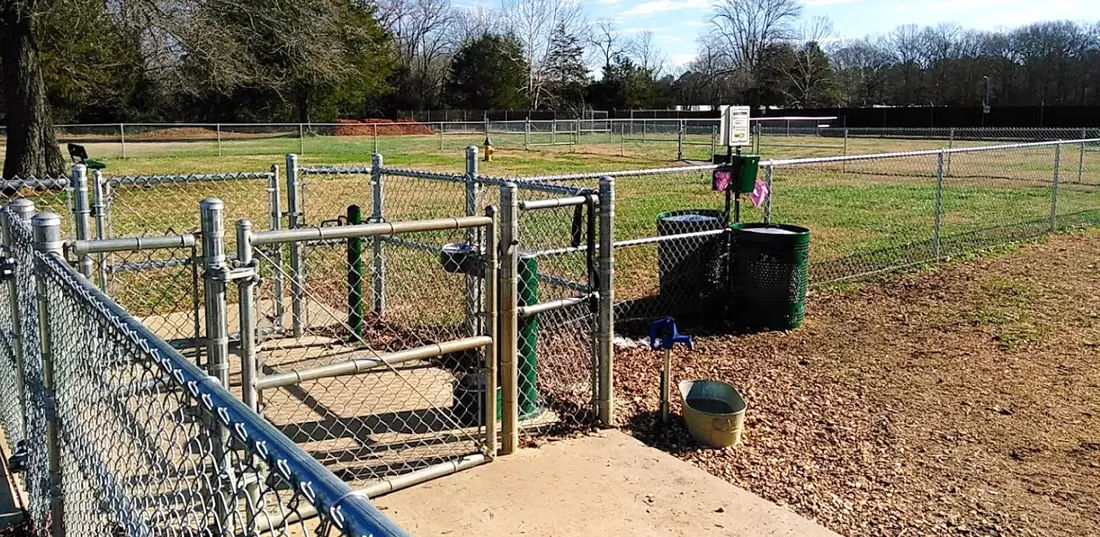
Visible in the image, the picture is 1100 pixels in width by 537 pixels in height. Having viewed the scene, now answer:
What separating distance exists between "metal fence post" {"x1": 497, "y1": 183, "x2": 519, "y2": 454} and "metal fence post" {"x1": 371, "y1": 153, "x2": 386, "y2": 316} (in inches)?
92.6

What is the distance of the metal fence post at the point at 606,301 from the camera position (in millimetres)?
4797

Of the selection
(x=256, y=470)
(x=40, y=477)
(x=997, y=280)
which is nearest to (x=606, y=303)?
(x=40, y=477)

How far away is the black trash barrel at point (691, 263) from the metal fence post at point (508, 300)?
3.49m

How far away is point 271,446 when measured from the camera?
1431mm

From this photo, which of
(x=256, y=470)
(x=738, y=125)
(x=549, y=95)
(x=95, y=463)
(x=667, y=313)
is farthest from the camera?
(x=549, y=95)

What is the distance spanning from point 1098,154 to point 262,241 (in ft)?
101

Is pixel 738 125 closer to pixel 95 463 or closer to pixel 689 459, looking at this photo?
pixel 689 459

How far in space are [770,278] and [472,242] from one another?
2790 millimetres

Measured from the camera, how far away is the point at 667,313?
25.7 ft

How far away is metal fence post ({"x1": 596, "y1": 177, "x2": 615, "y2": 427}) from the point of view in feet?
15.7

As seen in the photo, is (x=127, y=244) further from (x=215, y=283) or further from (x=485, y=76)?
(x=485, y=76)

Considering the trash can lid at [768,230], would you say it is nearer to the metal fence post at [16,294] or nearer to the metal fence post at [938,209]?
the metal fence post at [938,209]

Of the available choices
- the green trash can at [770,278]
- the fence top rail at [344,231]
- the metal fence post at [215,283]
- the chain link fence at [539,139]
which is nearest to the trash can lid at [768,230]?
the green trash can at [770,278]

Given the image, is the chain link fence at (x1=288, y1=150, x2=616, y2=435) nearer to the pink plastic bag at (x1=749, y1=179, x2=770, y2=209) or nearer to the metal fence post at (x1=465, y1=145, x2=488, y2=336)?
the metal fence post at (x1=465, y1=145, x2=488, y2=336)
